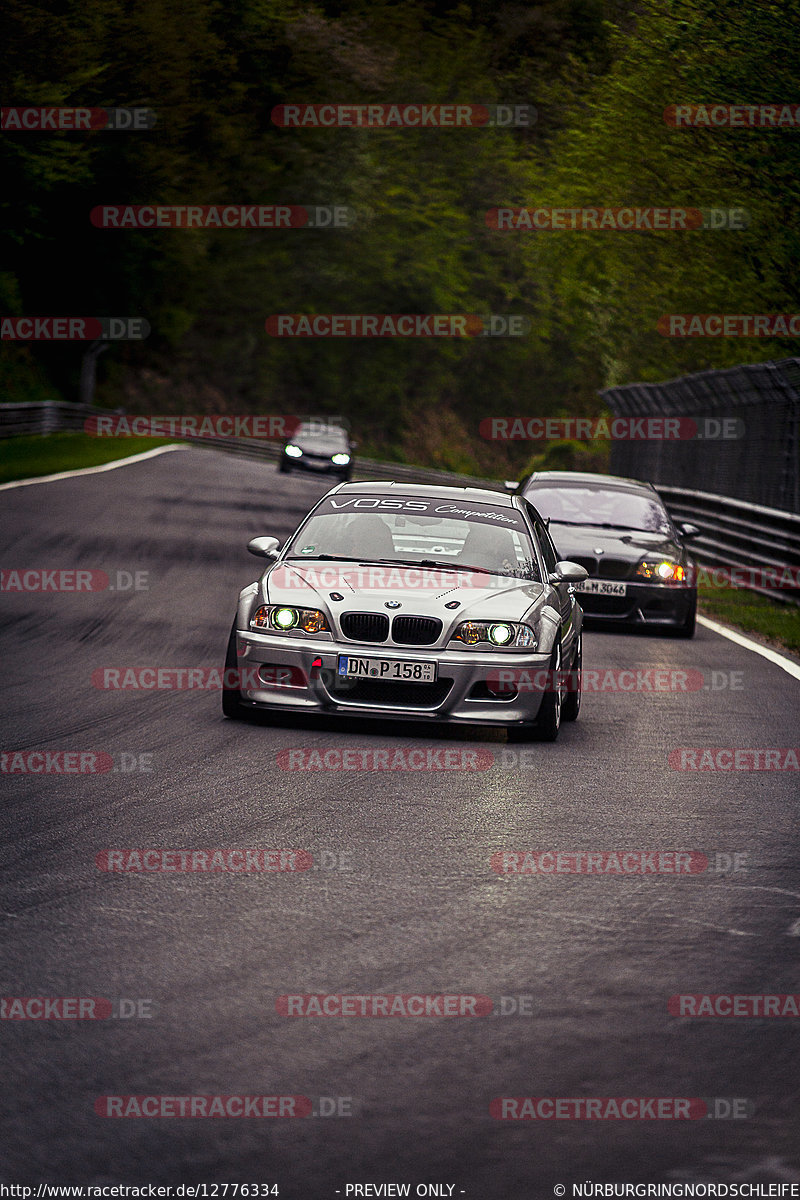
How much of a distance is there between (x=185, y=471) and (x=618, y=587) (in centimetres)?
2494

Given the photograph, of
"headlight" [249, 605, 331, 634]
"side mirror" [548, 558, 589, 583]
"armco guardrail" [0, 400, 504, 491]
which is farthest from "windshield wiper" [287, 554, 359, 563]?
"armco guardrail" [0, 400, 504, 491]

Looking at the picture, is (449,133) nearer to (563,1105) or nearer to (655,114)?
(655,114)

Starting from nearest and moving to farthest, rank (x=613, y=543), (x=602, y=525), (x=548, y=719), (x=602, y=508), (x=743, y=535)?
(x=548, y=719) → (x=613, y=543) → (x=602, y=525) → (x=602, y=508) → (x=743, y=535)

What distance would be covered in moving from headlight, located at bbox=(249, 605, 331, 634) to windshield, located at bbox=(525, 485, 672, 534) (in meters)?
7.43

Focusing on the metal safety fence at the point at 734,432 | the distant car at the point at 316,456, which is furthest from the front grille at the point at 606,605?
the distant car at the point at 316,456

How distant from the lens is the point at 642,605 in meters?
16.0

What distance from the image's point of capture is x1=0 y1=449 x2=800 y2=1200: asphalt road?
4023 millimetres

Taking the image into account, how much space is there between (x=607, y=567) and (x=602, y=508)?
4.48 feet

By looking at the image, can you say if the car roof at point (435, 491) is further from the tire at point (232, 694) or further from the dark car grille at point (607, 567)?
the dark car grille at point (607, 567)

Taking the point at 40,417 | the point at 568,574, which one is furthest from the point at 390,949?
the point at 40,417

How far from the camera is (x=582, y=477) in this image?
1808 cm

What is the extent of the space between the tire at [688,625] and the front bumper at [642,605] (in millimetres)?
34

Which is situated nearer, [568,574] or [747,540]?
[568,574]

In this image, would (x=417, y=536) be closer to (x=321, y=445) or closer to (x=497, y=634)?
(x=497, y=634)
